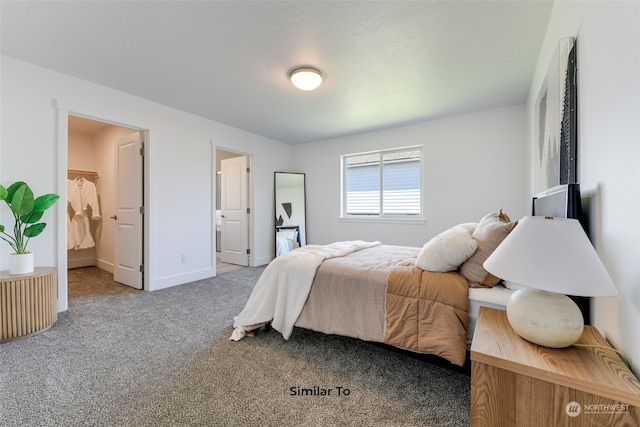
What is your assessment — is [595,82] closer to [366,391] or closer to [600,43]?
[600,43]

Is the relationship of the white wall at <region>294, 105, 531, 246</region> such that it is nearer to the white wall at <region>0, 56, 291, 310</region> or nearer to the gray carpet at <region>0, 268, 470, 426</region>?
the white wall at <region>0, 56, 291, 310</region>

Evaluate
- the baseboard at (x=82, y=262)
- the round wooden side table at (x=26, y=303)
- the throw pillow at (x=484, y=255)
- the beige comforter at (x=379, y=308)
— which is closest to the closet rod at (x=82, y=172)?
the baseboard at (x=82, y=262)

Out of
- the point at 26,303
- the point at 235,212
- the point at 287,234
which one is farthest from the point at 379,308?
the point at 235,212

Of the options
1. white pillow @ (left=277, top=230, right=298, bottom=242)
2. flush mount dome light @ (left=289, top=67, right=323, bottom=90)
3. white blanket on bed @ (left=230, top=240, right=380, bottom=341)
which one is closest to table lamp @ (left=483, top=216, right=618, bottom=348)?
white blanket on bed @ (left=230, top=240, right=380, bottom=341)

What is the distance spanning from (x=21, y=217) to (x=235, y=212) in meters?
3.03

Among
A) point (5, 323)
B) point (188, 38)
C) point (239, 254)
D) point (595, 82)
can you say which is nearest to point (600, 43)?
point (595, 82)

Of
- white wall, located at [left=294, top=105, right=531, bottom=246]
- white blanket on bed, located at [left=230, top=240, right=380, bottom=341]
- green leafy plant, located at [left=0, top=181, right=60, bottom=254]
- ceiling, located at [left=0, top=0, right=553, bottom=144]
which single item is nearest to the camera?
ceiling, located at [left=0, top=0, right=553, bottom=144]

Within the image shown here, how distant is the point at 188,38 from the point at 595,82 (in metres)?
2.63

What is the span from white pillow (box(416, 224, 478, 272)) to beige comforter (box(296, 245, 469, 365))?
6 centimetres

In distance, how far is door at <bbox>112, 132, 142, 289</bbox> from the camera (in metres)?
3.48

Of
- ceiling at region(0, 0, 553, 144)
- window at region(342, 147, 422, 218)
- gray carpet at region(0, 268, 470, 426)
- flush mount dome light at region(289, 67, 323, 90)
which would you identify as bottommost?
gray carpet at region(0, 268, 470, 426)

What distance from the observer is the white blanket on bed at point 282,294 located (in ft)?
6.71

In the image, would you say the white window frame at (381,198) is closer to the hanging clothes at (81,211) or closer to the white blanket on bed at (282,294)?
the white blanket on bed at (282,294)

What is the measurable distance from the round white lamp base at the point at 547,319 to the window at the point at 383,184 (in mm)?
3350
